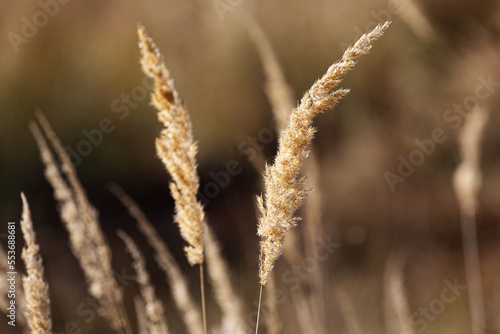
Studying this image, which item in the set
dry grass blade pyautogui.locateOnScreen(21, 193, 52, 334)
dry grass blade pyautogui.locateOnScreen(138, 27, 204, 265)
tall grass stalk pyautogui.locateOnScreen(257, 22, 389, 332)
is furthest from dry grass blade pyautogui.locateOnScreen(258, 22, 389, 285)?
dry grass blade pyautogui.locateOnScreen(21, 193, 52, 334)

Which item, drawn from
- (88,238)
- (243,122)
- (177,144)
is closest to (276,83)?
(88,238)

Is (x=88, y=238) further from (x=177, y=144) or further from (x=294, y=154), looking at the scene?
(x=294, y=154)

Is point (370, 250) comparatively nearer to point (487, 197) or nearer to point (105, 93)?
point (487, 197)

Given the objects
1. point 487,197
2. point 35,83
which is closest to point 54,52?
point 35,83

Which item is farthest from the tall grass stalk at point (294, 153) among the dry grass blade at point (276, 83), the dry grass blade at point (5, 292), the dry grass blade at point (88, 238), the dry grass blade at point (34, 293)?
the dry grass blade at point (5, 292)

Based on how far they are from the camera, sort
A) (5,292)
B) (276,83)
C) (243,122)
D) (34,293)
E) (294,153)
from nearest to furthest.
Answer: (294,153) → (34,293) → (5,292) → (276,83) → (243,122)

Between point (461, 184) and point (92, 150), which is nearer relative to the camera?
point (461, 184)
